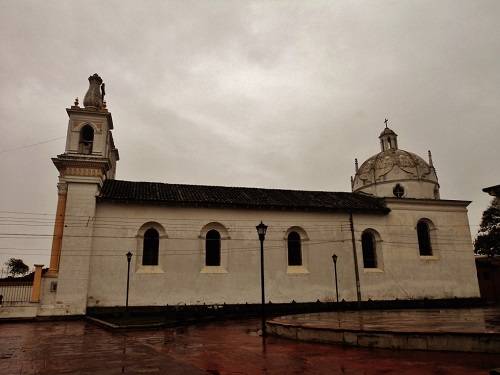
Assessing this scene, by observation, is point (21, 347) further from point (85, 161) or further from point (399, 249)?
point (399, 249)

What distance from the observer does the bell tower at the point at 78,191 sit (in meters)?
19.9

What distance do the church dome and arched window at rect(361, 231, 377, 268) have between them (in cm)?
588

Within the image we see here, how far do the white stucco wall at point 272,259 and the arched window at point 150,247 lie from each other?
368mm

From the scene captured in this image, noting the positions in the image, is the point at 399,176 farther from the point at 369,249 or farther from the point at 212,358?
the point at 212,358

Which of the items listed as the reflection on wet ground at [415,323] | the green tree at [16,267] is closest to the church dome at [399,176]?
the reflection on wet ground at [415,323]

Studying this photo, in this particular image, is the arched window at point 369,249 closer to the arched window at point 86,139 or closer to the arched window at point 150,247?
the arched window at point 150,247

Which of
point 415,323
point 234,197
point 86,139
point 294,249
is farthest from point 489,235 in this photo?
point 86,139

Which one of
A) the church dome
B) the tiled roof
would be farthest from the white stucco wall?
the church dome

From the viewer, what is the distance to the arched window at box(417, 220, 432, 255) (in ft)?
90.0

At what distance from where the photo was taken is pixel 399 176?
31188mm

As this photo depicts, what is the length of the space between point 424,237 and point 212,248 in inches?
599

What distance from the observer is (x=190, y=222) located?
23125 millimetres

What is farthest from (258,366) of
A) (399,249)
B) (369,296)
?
(399,249)

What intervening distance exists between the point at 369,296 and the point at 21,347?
65.6ft
